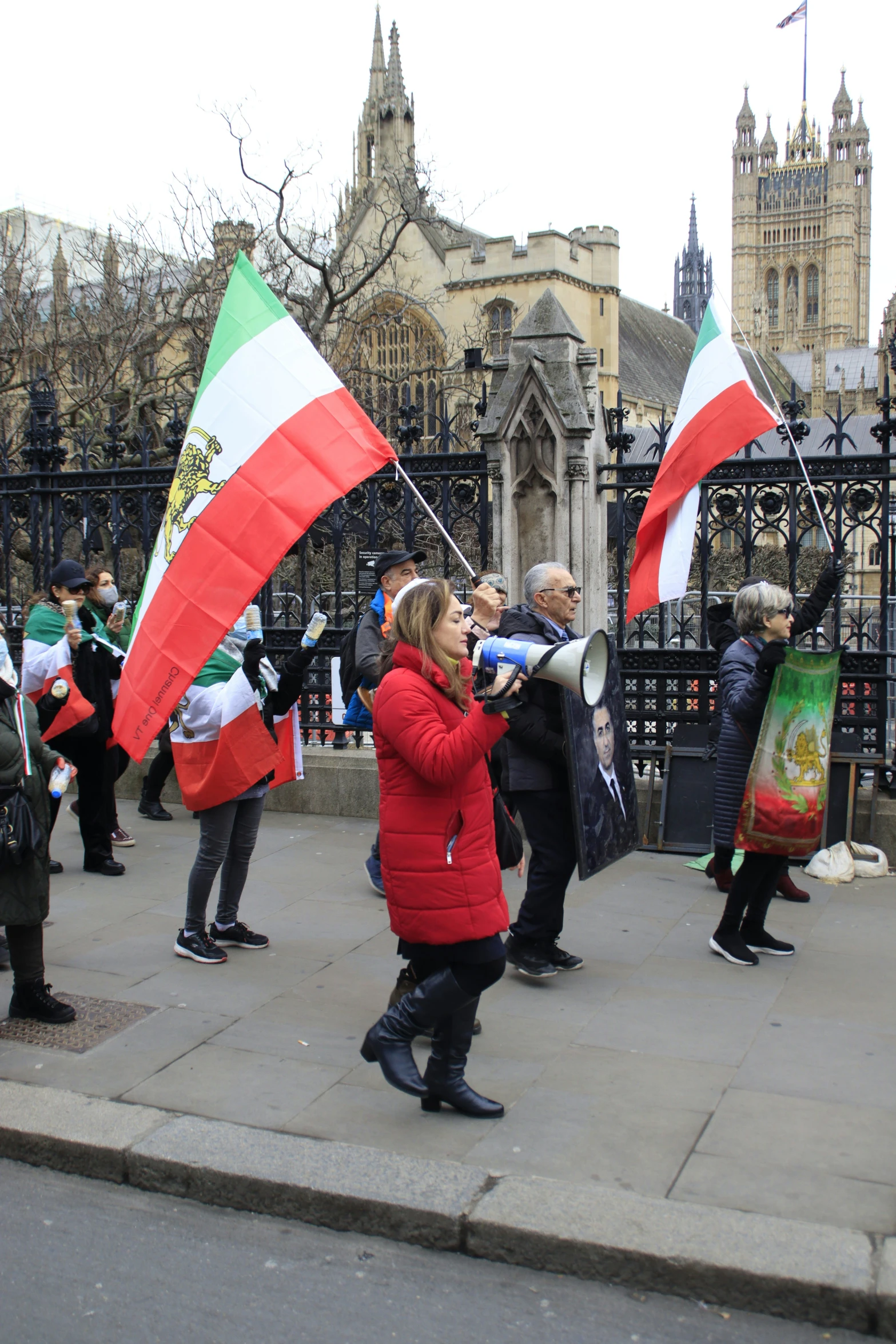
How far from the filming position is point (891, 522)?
737 cm

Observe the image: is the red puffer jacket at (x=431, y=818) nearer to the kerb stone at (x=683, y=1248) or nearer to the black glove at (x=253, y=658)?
the kerb stone at (x=683, y=1248)

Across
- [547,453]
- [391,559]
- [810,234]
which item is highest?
[810,234]

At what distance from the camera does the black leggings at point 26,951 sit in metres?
4.66

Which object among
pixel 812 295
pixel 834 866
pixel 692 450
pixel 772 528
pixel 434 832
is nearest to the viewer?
pixel 434 832

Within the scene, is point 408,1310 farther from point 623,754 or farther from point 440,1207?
point 623,754

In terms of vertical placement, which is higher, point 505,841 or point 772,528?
point 772,528

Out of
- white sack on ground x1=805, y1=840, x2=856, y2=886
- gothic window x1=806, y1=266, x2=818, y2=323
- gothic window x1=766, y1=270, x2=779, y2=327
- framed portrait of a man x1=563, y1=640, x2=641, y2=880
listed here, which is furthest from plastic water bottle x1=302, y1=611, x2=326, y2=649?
gothic window x1=806, y1=266, x2=818, y2=323

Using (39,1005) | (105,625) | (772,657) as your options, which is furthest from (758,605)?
(105,625)

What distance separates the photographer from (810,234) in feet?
387

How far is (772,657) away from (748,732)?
62 centimetres

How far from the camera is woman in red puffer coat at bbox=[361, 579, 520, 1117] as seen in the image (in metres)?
3.58

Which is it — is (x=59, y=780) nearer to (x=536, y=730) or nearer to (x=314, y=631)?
(x=314, y=631)

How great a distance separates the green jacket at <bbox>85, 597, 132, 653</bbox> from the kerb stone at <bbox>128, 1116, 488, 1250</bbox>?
4.40m

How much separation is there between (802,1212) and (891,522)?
5.14 meters
